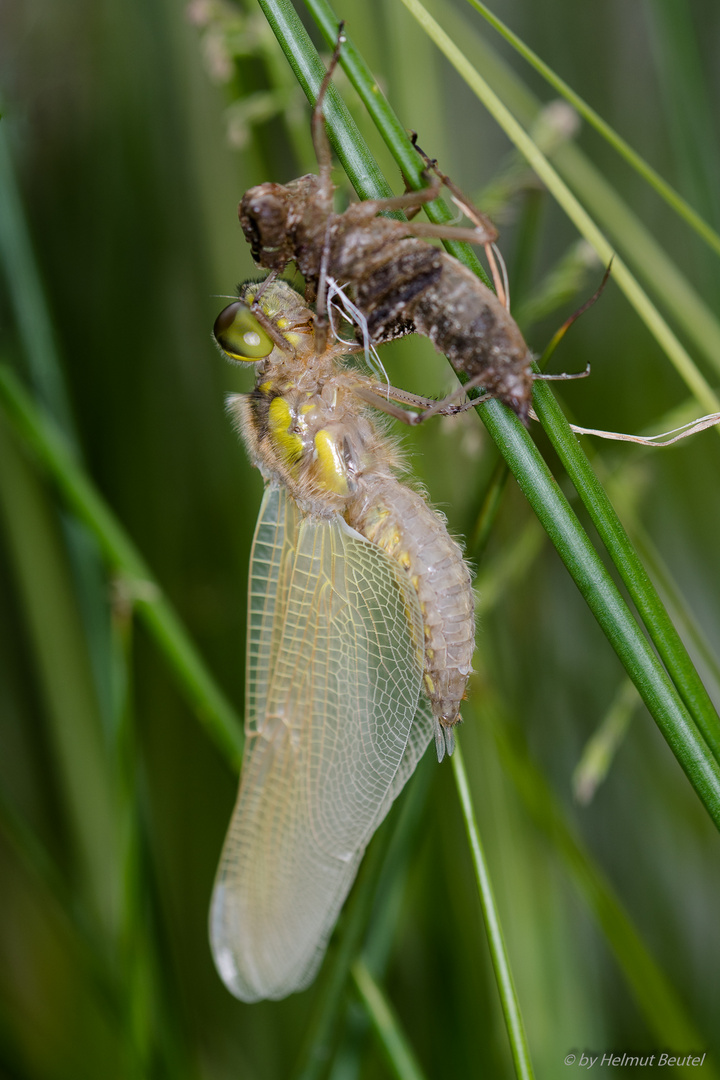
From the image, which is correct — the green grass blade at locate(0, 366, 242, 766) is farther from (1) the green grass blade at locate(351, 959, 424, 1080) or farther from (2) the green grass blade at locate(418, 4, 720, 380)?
(2) the green grass blade at locate(418, 4, 720, 380)

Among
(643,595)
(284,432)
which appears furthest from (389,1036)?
(284,432)

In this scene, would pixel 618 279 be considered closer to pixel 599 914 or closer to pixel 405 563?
pixel 405 563

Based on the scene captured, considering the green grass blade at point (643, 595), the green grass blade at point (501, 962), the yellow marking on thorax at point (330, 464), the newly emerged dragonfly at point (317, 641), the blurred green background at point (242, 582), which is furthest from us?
the blurred green background at point (242, 582)

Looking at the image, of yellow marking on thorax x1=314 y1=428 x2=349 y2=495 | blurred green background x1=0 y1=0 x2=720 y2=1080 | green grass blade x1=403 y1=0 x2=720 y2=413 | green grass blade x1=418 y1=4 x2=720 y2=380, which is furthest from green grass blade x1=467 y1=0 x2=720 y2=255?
yellow marking on thorax x1=314 y1=428 x2=349 y2=495

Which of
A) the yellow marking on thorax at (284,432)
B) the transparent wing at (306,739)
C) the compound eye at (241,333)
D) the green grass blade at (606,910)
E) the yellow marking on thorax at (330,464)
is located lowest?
the green grass blade at (606,910)

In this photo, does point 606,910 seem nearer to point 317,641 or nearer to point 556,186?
point 317,641

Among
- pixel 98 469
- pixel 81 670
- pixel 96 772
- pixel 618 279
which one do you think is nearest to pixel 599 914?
pixel 618 279

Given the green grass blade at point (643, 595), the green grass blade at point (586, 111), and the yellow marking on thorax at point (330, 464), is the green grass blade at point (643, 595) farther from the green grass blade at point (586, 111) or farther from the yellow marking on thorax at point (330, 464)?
the yellow marking on thorax at point (330, 464)

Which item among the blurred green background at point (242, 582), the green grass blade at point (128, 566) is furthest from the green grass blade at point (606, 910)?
the green grass blade at point (128, 566)

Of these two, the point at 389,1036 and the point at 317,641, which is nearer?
the point at 389,1036
